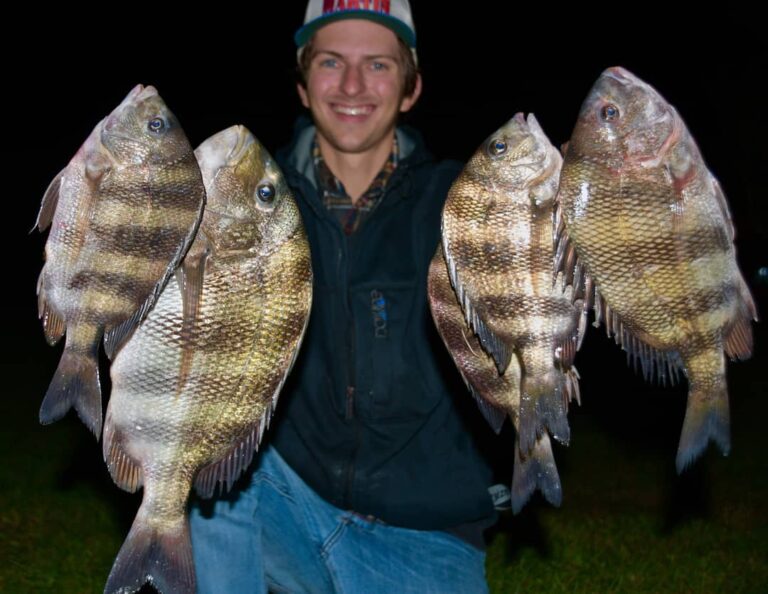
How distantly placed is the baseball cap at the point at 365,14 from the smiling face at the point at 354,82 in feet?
0.14

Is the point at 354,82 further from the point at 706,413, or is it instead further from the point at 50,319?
the point at 706,413

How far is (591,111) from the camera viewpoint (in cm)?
275

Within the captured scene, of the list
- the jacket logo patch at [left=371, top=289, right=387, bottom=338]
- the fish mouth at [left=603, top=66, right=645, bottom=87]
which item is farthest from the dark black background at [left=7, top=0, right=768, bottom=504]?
the fish mouth at [left=603, top=66, right=645, bottom=87]

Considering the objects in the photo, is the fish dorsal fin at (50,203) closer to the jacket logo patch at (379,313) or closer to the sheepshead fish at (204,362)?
the sheepshead fish at (204,362)

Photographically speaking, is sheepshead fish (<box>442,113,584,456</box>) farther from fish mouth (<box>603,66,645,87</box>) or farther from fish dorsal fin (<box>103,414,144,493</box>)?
fish dorsal fin (<box>103,414,144,493</box>)

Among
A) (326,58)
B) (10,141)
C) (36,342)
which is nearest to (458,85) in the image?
(10,141)

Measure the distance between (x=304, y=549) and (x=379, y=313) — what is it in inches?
37.6

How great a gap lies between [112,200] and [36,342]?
8.50 m

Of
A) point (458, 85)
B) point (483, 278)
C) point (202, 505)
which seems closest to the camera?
point (483, 278)

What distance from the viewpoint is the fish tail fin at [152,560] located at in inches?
109

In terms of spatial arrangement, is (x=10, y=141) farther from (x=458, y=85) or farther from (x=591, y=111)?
(x=591, y=111)

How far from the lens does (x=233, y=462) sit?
2.88 m

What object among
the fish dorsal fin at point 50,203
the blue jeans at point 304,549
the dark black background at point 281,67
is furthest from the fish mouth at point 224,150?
the dark black background at point 281,67

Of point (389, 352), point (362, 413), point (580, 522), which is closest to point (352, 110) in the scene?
point (389, 352)
